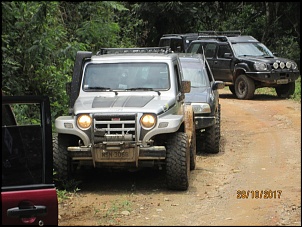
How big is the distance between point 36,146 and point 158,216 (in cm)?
324

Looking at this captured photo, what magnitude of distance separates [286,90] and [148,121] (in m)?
12.3

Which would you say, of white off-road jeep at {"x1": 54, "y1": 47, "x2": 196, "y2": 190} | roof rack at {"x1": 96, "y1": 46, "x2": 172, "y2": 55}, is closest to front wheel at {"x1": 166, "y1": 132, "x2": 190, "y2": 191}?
white off-road jeep at {"x1": 54, "y1": 47, "x2": 196, "y2": 190}

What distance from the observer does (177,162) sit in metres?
8.55

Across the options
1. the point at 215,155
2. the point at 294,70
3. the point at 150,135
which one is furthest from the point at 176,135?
the point at 294,70

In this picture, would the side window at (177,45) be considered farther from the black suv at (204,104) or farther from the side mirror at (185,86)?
the side mirror at (185,86)

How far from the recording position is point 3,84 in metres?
12.1

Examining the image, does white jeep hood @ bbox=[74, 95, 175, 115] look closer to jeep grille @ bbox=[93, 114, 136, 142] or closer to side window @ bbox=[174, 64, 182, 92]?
jeep grille @ bbox=[93, 114, 136, 142]

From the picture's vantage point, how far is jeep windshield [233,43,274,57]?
66.8 ft

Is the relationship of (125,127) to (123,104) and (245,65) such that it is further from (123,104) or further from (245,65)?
(245,65)

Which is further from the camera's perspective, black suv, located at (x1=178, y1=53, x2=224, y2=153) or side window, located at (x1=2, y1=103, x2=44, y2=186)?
black suv, located at (x1=178, y1=53, x2=224, y2=153)

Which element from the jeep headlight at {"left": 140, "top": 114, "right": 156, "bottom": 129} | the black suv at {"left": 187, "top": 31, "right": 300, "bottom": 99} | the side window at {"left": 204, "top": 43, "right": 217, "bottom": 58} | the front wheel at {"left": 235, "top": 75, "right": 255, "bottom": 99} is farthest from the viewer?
the side window at {"left": 204, "top": 43, "right": 217, "bottom": 58}

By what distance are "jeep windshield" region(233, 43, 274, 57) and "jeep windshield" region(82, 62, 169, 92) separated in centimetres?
1095

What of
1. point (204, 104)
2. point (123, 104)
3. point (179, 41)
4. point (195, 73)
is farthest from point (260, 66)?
point (123, 104)

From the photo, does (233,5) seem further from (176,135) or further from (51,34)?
(176,135)
